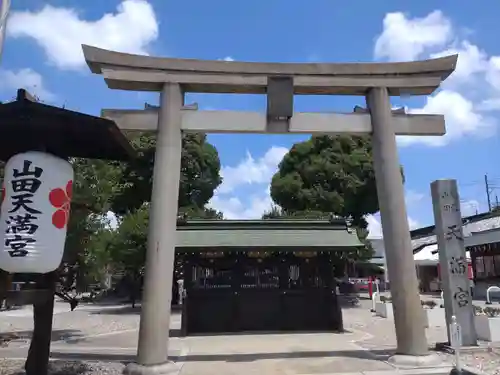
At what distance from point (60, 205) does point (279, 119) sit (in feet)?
17.5

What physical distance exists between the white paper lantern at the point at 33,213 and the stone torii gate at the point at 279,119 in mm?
2570

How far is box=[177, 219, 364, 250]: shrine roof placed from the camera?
47.1 ft

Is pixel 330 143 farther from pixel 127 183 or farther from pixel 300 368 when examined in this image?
pixel 300 368

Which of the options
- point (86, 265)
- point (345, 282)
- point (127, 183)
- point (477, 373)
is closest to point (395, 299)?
point (477, 373)

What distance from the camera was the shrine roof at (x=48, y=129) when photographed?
6875 millimetres

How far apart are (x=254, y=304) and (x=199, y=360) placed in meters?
4.60

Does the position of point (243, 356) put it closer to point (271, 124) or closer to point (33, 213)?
point (271, 124)

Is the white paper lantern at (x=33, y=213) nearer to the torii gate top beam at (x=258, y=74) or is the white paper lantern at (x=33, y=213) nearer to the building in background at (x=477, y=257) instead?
the torii gate top beam at (x=258, y=74)

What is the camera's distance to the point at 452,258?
11.2m

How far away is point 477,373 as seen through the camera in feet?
26.2

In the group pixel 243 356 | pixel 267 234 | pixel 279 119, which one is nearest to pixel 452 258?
pixel 279 119

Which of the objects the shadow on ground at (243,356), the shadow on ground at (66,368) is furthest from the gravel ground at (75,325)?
the shadow on ground at (66,368)

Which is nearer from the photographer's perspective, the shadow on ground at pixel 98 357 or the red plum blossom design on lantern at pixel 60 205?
the red plum blossom design on lantern at pixel 60 205

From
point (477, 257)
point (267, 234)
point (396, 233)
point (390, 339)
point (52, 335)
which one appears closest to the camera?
point (396, 233)
